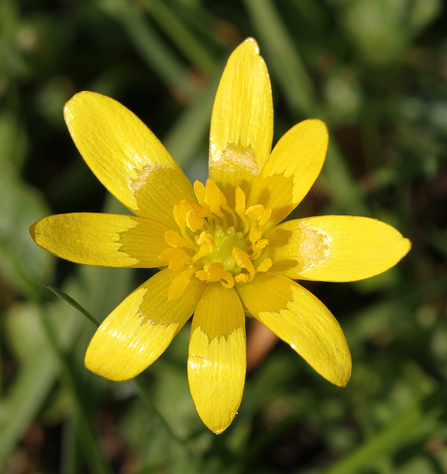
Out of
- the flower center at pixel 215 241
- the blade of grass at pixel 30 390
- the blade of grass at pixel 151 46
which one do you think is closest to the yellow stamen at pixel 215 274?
the flower center at pixel 215 241

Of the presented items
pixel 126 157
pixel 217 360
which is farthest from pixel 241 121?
pixel 217 360

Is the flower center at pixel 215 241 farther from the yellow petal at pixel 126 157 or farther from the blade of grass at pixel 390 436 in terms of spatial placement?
the blade of grass at pixel 390 436

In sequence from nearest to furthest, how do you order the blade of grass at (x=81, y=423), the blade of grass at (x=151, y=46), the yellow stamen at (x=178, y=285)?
1. the yellow stamen at (x=178, y=285)
2. the blade of grass at (x=81, y=423)
3. the blade of grass at (x=151, y=46)

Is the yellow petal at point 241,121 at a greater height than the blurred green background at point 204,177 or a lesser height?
greater

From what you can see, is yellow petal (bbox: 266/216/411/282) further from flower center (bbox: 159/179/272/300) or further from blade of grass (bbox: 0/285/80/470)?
blade of grass (bbox: 0/285/80/470)

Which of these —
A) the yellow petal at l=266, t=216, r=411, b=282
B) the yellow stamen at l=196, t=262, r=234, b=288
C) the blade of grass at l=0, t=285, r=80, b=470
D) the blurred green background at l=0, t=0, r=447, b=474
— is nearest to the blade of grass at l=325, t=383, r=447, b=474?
the blurred green background at l=0, t=0, r=447, b=474

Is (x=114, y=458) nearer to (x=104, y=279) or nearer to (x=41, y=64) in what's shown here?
(x=104, y=279)

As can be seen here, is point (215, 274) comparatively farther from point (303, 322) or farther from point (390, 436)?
point (390, 436)

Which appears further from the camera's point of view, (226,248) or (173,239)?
(226,248)
